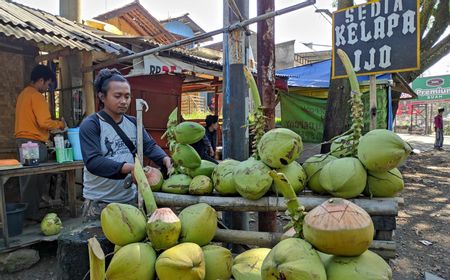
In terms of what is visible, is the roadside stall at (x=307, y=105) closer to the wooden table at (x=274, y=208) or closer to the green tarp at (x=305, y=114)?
the green tarp at (x=305, y=114)

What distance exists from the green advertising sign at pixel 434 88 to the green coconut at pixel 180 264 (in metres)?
29.3

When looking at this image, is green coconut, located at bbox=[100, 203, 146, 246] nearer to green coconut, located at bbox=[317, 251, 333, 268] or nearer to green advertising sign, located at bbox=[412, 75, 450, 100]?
green coconut, located at bbox=[317, 251, 333, 268]

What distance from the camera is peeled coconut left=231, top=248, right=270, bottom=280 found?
3.80 feet

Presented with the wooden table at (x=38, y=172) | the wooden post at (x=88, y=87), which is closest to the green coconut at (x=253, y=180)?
the wooden table at (x=38, y=172)

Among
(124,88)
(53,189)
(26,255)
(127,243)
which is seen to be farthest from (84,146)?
(53,189)

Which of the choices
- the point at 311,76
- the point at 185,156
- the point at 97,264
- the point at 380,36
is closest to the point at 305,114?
the point at 311,76

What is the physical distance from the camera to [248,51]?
11.0ft

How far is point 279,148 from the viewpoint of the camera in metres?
1.58

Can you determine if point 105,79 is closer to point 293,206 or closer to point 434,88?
point 293,206

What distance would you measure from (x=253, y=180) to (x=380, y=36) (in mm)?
2071

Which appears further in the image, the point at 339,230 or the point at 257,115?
the point at 257,115

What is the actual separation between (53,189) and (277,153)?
16.7 ft

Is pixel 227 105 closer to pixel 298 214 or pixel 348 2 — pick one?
pixel 298 214

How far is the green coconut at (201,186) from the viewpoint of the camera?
1.82 m
